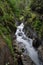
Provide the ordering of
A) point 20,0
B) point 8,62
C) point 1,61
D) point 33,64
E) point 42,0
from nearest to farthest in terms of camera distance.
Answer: point 1,61, point 8,62, point 33,64, point 42,0, point 20,0

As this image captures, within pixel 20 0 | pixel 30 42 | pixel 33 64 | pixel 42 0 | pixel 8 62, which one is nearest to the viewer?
pixel 8 62

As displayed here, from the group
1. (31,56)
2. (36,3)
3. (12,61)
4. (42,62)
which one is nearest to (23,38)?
(36,3)

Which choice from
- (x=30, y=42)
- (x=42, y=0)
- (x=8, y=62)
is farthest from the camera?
(x=30, y=42)

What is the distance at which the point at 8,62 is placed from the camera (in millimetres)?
10930

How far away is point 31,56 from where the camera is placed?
760 inches

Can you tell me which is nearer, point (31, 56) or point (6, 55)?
point (6, 55)

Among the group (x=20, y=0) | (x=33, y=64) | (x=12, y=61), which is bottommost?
(x=33, y=64)

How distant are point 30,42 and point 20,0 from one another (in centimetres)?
3289

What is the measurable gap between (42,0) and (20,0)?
1310 inches

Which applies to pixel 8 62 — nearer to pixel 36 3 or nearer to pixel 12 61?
pixel 12 61

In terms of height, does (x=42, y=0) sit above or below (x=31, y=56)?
above

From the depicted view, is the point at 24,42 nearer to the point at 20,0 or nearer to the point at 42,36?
the point at 42,36

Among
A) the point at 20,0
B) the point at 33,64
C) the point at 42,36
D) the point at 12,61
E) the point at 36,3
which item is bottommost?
the point at 33,64

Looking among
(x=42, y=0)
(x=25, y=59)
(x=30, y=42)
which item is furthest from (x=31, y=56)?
(x=42, y=0)
